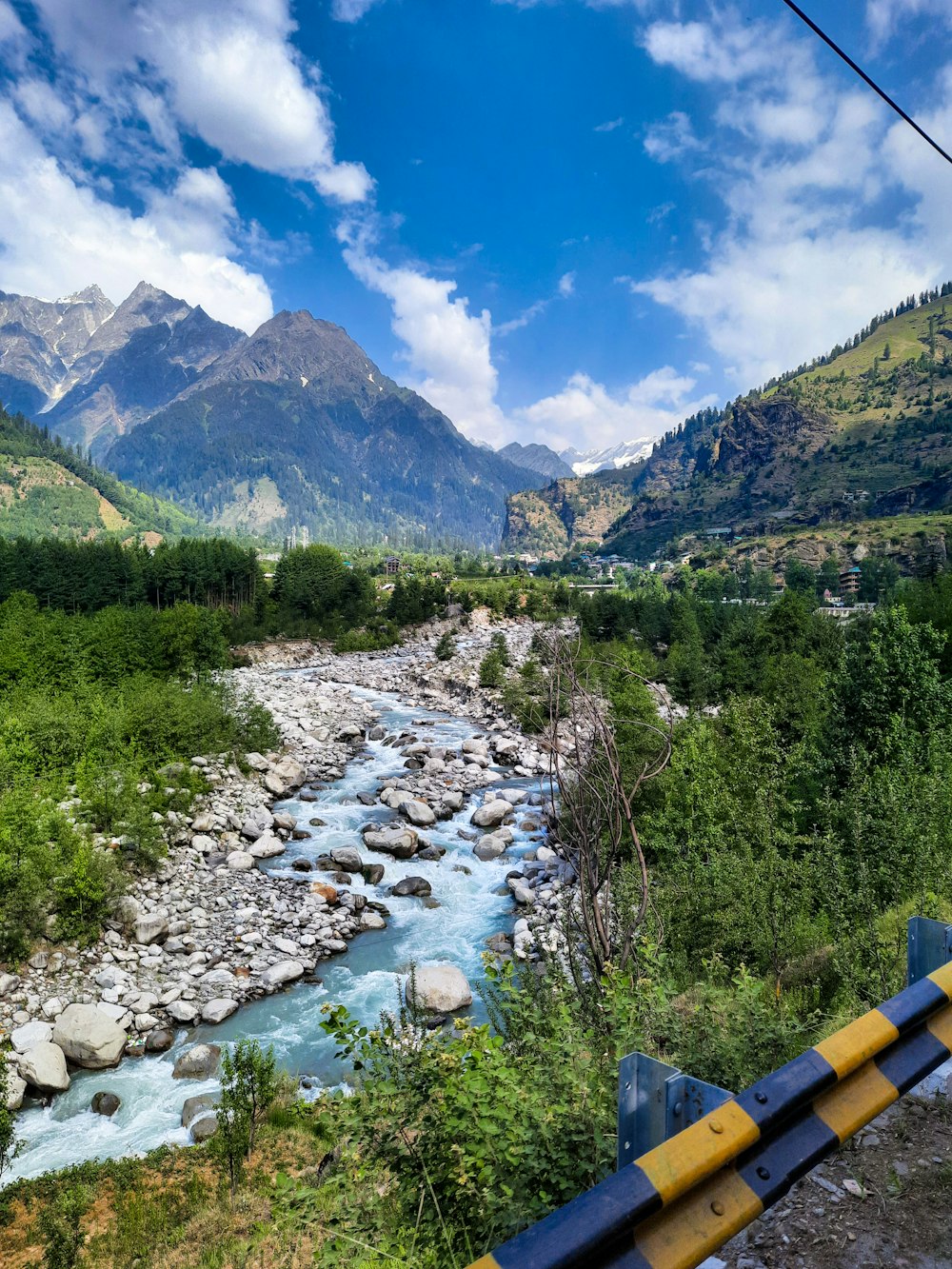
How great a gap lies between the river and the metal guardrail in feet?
21.7

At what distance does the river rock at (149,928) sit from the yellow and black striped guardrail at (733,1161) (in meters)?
18.3

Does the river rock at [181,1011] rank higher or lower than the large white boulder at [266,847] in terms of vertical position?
lower

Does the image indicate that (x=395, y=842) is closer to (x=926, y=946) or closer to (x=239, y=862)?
(x=239, y=862)

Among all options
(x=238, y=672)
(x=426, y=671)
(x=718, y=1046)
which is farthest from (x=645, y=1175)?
(x=238, y=672)

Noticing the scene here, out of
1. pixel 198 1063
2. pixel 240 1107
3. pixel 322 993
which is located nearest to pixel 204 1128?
pixel 240 1107

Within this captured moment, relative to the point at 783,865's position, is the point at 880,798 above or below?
above

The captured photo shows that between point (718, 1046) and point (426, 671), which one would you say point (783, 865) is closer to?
point (718, 1046)

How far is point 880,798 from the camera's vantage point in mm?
11828

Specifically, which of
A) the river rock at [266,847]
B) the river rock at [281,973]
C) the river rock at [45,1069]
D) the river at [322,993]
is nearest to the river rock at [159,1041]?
the river at [322,993]

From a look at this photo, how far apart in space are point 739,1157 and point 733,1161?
0.03 metres

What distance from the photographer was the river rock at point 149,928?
16.7 m

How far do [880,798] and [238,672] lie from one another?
5639cm

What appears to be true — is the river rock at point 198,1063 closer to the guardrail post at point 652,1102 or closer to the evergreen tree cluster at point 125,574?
the guardrail post at point 652,1102

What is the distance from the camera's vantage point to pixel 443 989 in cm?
1463
